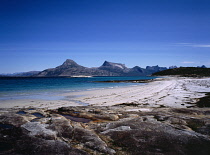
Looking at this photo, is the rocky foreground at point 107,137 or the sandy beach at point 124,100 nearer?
the rocky foreground at point 107,137

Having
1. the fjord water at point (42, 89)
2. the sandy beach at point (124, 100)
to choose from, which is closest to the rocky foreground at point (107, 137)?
the sandy beach at point (124, 100)

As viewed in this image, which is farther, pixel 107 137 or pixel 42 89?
pixel 42 89

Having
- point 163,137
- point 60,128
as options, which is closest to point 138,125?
point 163,137

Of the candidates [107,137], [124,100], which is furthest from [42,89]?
[107,137]

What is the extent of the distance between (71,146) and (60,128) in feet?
5.80

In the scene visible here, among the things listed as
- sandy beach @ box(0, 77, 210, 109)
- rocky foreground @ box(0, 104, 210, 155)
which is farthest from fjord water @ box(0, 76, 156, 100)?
rocky foreground @ box(0, 104, 210, 155)

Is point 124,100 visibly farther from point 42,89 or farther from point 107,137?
point 42,89

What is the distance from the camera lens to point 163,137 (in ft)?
18.9

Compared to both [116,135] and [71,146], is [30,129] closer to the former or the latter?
[71,146]

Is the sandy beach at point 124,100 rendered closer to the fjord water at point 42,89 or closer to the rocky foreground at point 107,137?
the fjord water at point 42,89

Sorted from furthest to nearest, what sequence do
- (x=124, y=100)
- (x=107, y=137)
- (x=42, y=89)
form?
(x=42, y=89) < (x=124, y=100) < (x=107, y=137)

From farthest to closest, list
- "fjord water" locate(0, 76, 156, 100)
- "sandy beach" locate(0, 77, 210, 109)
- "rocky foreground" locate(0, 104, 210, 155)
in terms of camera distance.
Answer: "fjord water" locate(0, 76, 156, 100) → "sandy beach" locate(0, 77, 210, 109) → "rocky foreground" locate(0, 104, 210, 155)

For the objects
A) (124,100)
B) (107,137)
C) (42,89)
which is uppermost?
(107,137)

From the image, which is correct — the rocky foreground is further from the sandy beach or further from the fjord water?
the fjord water
